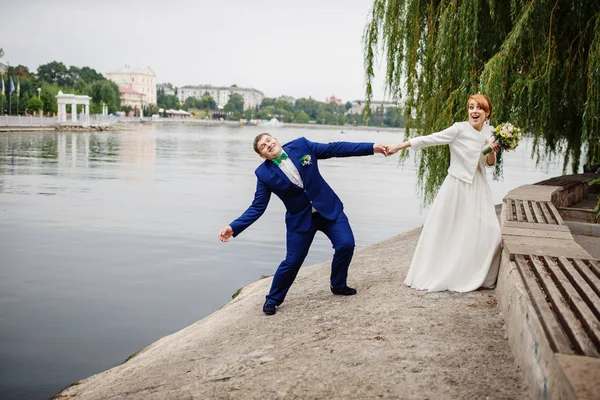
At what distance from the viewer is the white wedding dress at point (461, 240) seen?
→ 534cm

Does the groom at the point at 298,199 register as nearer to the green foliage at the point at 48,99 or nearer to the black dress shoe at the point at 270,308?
the black dress shoe at the point at 270,308

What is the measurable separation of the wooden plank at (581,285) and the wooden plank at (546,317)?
258 mm

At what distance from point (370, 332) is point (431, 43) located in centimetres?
594

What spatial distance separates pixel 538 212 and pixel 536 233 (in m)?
1.34

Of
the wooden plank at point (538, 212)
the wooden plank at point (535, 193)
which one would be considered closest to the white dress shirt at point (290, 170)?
the wooden plank at point (538, 212)

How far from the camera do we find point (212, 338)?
5594 mm

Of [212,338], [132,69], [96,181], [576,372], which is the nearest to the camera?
[576,372]

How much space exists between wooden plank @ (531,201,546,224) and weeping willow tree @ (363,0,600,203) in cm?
105

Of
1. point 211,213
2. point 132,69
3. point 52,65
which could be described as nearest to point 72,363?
point 211,213

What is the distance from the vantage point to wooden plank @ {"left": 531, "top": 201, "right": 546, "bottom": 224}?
644 cm

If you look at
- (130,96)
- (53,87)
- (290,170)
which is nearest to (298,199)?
(290,170)

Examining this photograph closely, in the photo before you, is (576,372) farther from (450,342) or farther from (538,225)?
(538,225)

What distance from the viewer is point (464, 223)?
537 cm

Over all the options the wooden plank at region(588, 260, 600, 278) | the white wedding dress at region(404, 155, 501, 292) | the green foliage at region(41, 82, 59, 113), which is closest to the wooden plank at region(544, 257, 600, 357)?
the wooden plank at region(588, 260, 600, 278)
